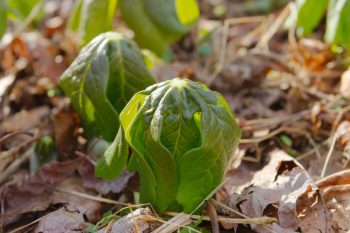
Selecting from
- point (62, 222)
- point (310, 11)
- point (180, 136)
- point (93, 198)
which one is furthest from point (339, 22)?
point (62, 222)

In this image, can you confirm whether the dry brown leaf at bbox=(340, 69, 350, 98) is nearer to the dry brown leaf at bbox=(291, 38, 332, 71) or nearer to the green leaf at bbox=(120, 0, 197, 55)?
the dry brown leaf at bbox=(291, 38, 332, 71)

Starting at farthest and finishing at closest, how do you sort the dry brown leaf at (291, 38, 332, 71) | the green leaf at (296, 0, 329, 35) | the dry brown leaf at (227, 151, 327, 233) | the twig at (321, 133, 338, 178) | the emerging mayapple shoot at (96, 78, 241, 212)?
the dry brown leaf at (291, 38, 332, 71), the green leaf at (296, 0, 329, 35), the twig at (321, 133, 338, 178), the dry brown leaf at (227, 151, 327, 233), the emerging mayapple shoot at (96, 78, 241, 212)

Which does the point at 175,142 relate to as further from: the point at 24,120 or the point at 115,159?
the point at 24,120

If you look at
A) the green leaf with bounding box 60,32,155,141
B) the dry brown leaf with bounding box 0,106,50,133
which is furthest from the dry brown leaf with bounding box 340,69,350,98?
the dry brown leaf with bounding box 0,106,50,133

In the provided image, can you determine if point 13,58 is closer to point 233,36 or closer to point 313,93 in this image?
point 233,36

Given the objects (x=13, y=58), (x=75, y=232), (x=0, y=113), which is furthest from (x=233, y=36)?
(x=75, y=232)
